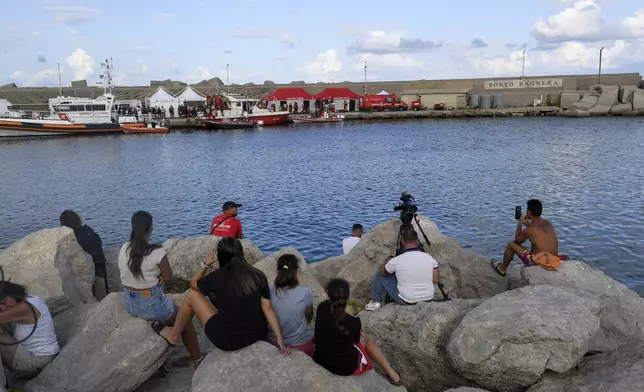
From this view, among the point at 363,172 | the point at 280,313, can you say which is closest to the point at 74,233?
the point at 280,313

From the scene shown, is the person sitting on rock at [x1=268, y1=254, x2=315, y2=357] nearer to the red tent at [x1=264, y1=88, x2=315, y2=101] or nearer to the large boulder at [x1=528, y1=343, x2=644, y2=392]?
the large boulder at [x1=528, y1=343, x2=644, y2=392]

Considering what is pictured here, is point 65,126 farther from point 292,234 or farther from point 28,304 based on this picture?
point 28,304

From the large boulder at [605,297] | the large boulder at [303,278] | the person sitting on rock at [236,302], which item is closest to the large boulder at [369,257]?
the large boulder at [303,278]

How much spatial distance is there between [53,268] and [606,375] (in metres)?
8.78

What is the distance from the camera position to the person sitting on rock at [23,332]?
21.2ft

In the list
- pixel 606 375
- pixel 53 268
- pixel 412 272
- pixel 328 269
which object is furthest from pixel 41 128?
pixel 606 375

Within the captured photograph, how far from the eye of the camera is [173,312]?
23.6 feet

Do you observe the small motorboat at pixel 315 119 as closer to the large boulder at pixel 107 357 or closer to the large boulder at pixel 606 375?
the large boulder at pixel 107 357

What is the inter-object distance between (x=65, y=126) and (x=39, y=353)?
220 feet

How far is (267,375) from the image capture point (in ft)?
18.7

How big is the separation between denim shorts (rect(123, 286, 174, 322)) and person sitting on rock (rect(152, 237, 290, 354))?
1.22 m

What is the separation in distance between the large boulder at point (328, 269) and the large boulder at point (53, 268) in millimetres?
4934

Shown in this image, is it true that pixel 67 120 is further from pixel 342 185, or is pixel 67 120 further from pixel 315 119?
pixel 342 185

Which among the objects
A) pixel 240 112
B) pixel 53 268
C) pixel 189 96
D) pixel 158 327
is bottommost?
pixel 158 327
